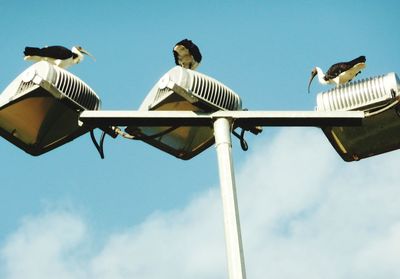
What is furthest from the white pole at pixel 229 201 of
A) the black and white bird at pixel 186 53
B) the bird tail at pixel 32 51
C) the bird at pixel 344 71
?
the bird tail at pixel 32 51

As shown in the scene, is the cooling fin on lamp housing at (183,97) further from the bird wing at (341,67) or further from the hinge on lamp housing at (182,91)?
the bird wing at (341,67)

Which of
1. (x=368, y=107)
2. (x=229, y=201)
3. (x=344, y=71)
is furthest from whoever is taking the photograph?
(x=344, y=71)

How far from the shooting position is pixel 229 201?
7453 millimetres

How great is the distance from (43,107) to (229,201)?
266 centimetres

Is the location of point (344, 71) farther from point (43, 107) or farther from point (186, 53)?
point (43, 107)

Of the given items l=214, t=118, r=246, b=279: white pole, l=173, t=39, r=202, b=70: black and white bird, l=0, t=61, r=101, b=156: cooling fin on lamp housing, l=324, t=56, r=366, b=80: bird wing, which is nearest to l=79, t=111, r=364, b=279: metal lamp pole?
l=214, t=118, r=246, b=279: white pole

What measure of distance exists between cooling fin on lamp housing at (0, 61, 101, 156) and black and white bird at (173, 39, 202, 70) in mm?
1098

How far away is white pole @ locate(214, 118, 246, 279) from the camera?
7.03 m

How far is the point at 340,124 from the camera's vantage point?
8.90 metres

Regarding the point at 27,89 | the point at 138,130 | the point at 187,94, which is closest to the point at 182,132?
the point at 138,130

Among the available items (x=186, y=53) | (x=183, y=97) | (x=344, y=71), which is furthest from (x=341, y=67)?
(x=183, y=97)

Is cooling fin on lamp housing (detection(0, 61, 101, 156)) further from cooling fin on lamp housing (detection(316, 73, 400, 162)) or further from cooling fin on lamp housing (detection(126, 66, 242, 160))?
cooling fin on lamp housing (detection(316, 73, 400, 162))

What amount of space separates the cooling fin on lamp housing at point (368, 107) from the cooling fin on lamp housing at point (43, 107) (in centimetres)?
248

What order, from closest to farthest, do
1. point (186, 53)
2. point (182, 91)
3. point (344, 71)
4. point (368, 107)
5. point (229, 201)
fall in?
1. point (229, 201)
2. point (182, 91)
3. point (368, 107)
4. point (186, 53)
5. point (344, 71)
